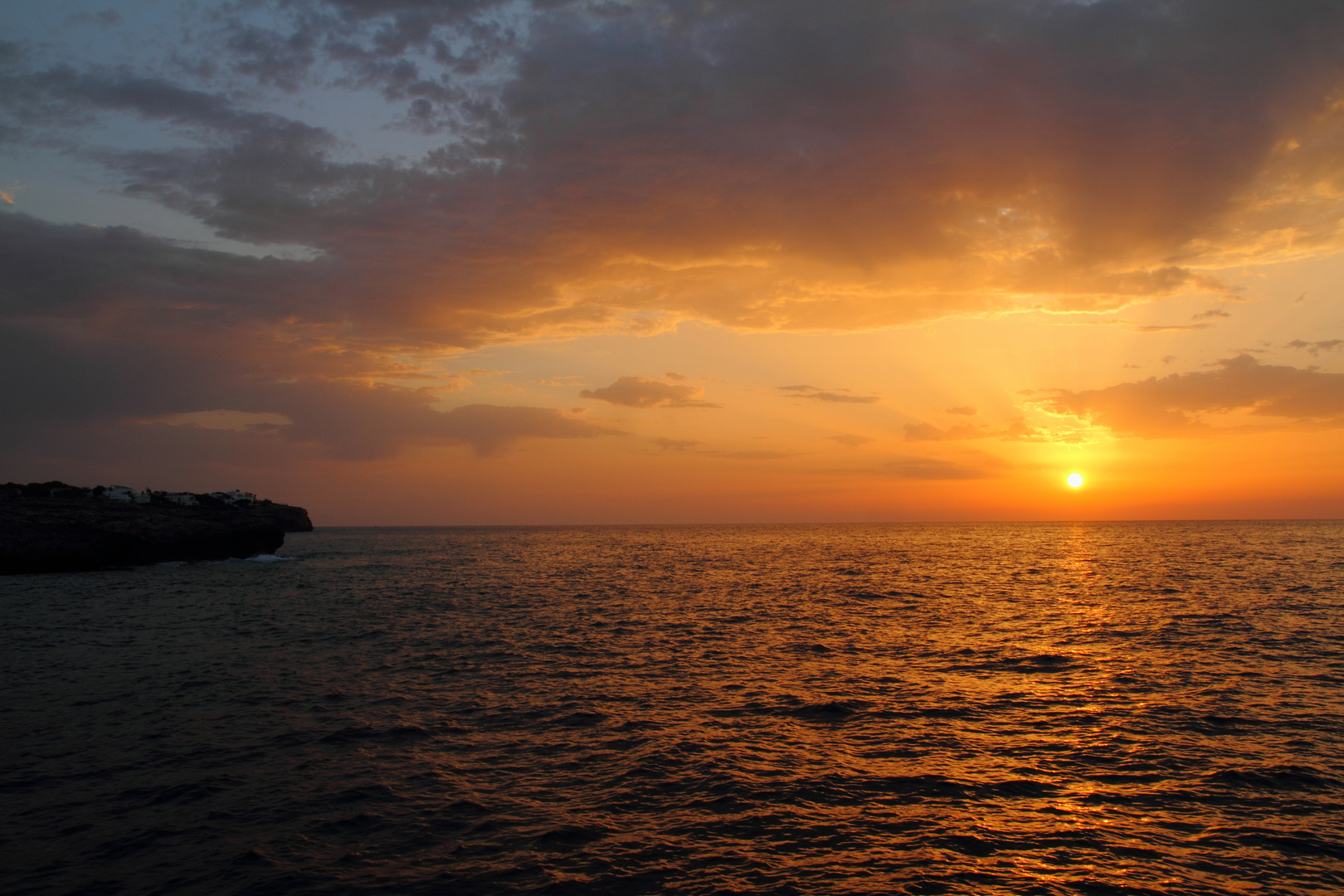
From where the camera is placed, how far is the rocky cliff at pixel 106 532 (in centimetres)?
7375

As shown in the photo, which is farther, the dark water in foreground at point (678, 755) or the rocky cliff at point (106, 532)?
the rocky cliff at point (106, 532)

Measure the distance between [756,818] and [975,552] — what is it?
363ft

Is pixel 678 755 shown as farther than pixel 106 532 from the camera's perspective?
No

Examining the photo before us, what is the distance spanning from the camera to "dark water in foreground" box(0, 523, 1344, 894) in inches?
468

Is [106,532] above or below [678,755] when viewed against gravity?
above

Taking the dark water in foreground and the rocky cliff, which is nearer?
the dark water in foreground

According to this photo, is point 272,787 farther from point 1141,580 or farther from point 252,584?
point 1141,580

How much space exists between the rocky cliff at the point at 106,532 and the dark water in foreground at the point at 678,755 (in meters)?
45.9

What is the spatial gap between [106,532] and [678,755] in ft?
290

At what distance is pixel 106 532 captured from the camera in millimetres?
78125

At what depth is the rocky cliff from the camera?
73.8 metres

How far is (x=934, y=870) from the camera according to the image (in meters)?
11.7

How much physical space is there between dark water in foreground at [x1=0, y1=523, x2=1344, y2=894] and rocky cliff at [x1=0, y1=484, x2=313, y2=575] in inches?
1806

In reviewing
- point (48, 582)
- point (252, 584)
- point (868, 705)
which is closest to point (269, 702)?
point (868, 705)
